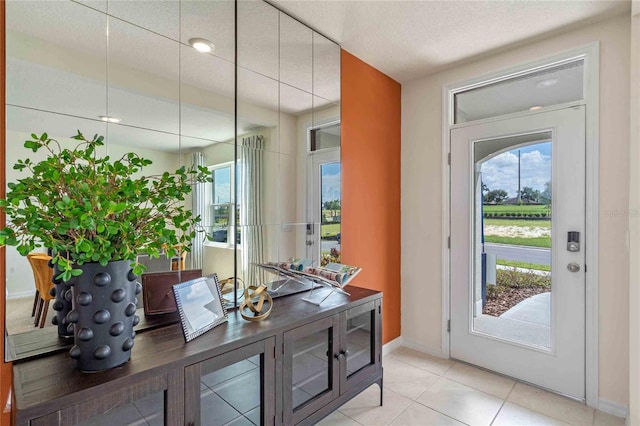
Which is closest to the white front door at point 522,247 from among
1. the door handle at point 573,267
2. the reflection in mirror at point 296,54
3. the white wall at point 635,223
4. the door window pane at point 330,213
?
the door handle at point 573,267

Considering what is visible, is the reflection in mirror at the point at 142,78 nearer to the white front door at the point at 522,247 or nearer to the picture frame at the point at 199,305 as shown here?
the picture frame at the point at 199,305

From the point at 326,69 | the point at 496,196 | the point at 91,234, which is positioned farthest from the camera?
the point at 496,196

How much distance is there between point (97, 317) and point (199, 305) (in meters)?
0.44

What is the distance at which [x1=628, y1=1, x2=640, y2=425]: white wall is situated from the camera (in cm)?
175

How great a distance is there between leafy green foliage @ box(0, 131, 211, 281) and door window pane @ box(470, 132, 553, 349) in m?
2.47

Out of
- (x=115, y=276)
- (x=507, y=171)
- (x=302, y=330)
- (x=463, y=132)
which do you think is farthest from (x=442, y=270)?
(x=115, y=276)

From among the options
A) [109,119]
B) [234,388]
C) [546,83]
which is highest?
[546,83]

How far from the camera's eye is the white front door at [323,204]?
7.58 feet

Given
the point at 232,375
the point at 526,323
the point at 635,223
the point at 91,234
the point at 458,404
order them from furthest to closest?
1. the point at 526,323
2. the point at 458,404
3. the point at 635,223
4. the point at 232,375
5. the point at 91,234

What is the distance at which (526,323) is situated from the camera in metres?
2.48

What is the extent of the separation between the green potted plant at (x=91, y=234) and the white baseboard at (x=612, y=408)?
286 cm

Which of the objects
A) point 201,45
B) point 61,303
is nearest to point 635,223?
point 201,45

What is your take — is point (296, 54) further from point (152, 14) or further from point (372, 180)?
point (372, 180)

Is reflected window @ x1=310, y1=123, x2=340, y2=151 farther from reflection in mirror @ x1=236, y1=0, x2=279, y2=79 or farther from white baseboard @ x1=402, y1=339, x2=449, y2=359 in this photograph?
white baseboard @ x1=402, y1=339, x2=449, y2=359
